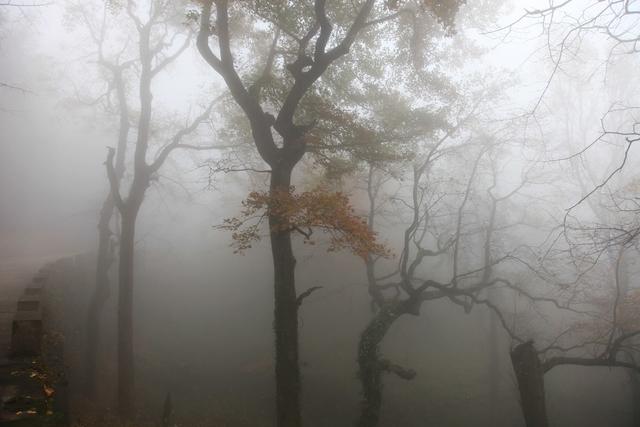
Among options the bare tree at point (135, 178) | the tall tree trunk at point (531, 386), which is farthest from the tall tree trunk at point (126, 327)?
the tall tree trunk at point (531, 386)

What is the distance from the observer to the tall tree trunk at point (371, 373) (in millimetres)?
11164

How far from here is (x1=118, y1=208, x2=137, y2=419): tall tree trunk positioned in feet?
39.2

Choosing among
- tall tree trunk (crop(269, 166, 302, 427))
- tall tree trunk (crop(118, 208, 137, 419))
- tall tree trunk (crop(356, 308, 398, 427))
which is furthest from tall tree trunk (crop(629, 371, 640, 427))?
tall tree trunk (crop(118, 208, 137, 419))

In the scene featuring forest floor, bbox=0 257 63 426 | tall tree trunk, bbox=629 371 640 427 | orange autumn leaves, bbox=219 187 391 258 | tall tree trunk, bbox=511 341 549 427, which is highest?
orange autumn leaves, bbox=219 187 391 258

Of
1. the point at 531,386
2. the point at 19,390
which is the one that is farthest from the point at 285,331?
the point at 531,386

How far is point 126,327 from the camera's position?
12344mm

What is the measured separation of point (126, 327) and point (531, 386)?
10744 mm

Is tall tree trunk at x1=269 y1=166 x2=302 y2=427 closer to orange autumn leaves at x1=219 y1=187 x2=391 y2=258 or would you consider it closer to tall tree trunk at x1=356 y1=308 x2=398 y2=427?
orange autumn leaves at x1=219 y1=187 x2=391 y2=258

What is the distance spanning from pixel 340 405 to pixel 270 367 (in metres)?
3.96

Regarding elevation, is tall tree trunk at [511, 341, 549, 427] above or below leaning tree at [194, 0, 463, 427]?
below

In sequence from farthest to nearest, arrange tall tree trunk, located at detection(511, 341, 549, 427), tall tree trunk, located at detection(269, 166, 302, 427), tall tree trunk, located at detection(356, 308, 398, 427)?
tall tree trunk, located at detection(356, 308, 398, 427) → tall tree trunk, located at detection(511, 341, 549, 427) → tall tree trunk, located at detection(269, 166, 302, 427)

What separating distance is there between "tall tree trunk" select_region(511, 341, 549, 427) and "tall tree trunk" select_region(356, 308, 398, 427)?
131 inches

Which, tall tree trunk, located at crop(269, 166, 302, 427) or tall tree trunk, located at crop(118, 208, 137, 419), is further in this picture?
tall tree trunk, located at crop(118, 208, 137, 419)

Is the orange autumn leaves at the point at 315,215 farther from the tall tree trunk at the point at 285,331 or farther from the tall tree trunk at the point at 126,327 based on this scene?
the tall tree trunk at the point at 126,327
